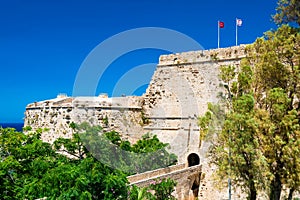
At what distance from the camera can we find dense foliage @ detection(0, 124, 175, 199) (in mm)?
7109

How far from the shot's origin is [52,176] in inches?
300

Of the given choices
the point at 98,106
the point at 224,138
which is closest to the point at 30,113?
the point at 98,106

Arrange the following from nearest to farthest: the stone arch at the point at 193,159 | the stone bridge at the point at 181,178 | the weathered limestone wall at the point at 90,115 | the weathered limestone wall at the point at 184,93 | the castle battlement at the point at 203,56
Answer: the stone bridge at the point at 181,178 < the castle battlement at the point at 203,56 < the weathered limestone wall at the point at 184,93 < the stone arch at the point at 193,159 < the weathered limestone wall at the point at 90,115

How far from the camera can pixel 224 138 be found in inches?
348

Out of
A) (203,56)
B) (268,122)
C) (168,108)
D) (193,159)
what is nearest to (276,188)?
(268,122)

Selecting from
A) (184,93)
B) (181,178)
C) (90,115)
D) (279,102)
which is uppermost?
(184,93)

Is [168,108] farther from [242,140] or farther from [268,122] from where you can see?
[268,122]

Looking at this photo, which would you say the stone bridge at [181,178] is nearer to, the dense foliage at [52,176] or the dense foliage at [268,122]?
the dense foliage at [52,176]

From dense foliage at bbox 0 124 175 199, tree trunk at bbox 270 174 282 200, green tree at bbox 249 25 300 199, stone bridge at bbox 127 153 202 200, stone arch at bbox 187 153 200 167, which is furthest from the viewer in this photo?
stone arch at bbox 187 153 200 167

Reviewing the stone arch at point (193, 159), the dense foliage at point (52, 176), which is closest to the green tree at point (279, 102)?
the dense foliage at point (52, 176)

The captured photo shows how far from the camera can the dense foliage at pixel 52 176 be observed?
23.3 feet

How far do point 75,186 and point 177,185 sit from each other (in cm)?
531

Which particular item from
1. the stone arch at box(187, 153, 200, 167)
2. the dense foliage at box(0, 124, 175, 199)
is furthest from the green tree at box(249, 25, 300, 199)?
the stone arch at box(187, 153, 200, 167)

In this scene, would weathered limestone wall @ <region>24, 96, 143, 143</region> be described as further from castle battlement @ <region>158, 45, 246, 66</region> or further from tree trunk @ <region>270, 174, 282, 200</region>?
tree trunk @ <region>270, 174, 282, 200</region>
